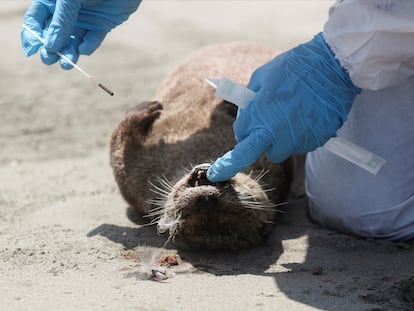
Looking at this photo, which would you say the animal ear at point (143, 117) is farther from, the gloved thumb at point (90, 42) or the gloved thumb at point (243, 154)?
the gloved thumb at point (243, 154)

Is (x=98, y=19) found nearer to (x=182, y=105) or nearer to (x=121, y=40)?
(x=182, y=105)

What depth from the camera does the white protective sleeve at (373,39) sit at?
4.38 meters

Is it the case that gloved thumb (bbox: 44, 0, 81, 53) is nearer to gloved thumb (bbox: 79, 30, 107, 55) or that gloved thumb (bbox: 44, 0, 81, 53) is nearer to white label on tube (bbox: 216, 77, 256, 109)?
gloved thumb (bbox: 79, 30, 107, 55)

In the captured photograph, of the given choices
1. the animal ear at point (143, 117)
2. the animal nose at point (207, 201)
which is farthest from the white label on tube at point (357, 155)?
the animal ear at point (143, 117)

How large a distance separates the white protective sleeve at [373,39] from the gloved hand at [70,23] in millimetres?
1707

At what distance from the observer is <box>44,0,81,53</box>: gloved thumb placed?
17.1 ft

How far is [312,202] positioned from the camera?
18.7 feet

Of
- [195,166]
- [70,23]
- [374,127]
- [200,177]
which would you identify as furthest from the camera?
[195,166]

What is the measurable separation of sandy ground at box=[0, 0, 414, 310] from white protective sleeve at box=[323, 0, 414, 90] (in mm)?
1118

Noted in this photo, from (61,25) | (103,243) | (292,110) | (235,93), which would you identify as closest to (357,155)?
(292,110)

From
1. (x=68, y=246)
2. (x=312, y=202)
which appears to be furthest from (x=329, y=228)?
(x=68, y=246)

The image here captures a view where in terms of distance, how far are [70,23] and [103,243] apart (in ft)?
4.73

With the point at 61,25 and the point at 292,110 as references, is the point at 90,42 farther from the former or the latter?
the point at 292,110

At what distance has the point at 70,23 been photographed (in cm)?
524
